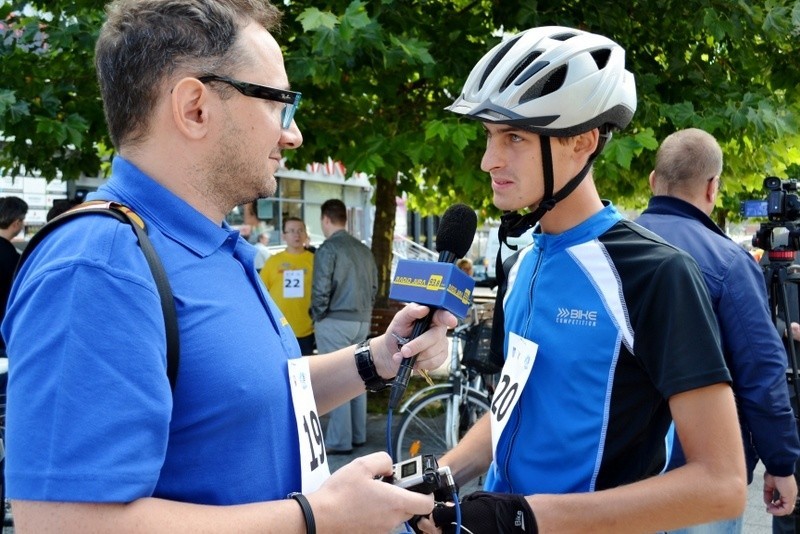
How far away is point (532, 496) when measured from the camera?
173cm

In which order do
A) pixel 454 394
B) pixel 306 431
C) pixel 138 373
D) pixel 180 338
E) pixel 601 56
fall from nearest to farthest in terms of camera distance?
pixel 138 373, pixel 180 338, pixel 306 431, pixel 601 56, pixel 454 394

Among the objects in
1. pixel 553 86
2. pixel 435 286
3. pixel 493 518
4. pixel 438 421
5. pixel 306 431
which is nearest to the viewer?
pixel 306 431

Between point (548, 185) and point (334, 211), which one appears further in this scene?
point (334, 211)

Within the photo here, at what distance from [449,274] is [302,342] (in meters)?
6.26

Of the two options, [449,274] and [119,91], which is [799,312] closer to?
[449,274]

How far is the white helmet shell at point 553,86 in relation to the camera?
78.2 inches

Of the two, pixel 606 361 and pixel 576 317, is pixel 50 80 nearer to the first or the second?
pixel 576 317

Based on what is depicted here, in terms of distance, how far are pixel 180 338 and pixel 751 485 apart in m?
6.03

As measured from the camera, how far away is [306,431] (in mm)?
1565

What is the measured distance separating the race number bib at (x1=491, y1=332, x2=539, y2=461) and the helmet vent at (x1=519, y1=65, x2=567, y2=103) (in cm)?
58

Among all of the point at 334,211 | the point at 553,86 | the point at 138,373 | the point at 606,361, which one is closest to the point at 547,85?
the point at 553,86

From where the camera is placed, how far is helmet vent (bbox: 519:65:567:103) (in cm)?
201

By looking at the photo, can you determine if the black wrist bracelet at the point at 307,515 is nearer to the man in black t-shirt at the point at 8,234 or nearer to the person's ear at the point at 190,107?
the person's ear at the point at 190,107

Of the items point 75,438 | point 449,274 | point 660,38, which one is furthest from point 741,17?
point 75,438
